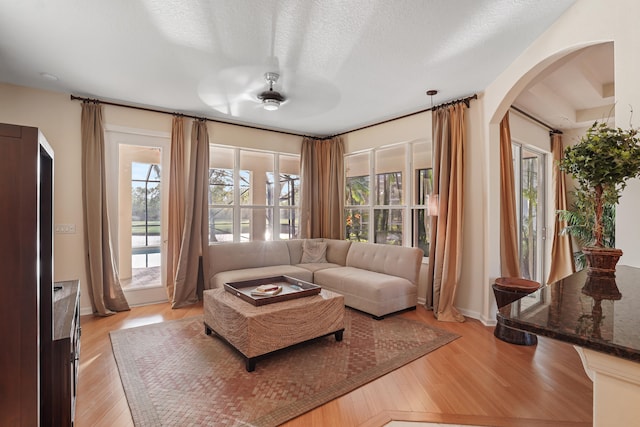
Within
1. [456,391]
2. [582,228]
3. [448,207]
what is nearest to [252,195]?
[448,207]

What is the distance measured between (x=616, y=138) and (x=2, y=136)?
98.3 inches

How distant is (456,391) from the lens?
2.25 meters

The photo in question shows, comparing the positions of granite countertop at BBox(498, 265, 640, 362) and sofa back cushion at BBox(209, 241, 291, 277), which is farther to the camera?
sofa back cushion at BBox(209, 241, 291, 277)

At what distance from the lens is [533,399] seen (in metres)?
2.14

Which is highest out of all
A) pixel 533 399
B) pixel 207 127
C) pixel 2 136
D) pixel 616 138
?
pixel 207 127

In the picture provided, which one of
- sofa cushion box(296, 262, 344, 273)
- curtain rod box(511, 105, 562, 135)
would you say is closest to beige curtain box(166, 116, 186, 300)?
sofa cushion box(296, 262, 344, 273)

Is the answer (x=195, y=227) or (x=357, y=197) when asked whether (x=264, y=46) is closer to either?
(x=195, y=227)

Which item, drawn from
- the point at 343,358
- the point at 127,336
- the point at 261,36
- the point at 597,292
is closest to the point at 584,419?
the point at 597,292

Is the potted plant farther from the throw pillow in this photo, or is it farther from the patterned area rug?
the throw pillow

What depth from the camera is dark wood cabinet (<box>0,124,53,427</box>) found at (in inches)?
39.3

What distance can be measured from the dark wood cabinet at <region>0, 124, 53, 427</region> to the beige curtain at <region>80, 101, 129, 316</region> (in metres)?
3.21

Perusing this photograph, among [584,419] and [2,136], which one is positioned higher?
[2,136]

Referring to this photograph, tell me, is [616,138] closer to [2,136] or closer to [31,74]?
[2,136]

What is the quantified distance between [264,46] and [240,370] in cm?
269
